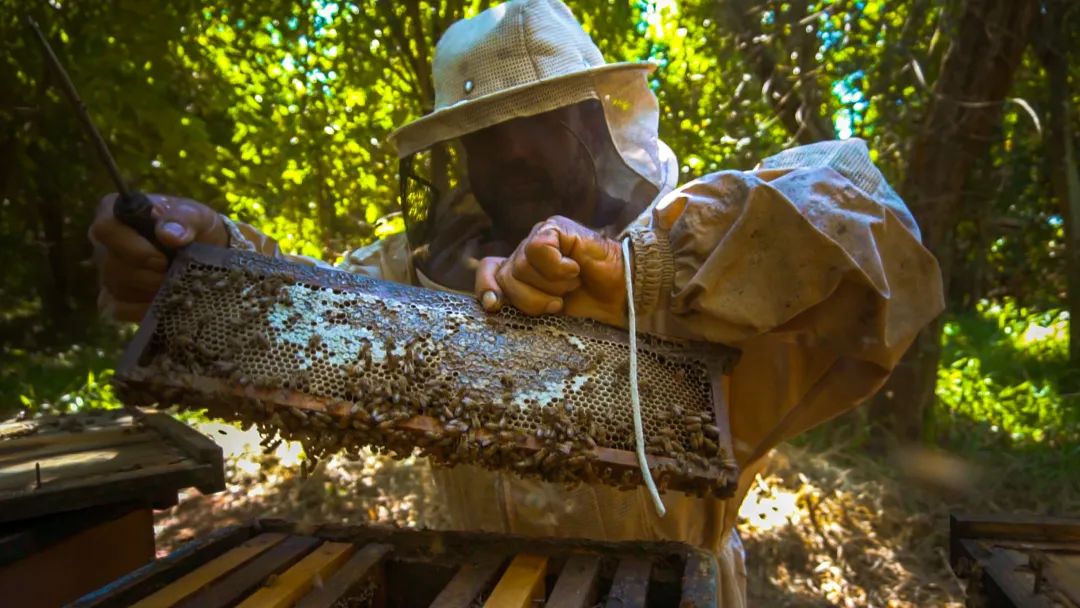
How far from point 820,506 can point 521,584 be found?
3.43 meters

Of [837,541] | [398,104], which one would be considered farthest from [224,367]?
[837,541]

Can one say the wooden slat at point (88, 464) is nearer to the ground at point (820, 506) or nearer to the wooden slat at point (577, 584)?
the wooden slat at point (577, 584)

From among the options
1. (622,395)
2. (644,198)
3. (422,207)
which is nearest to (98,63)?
(422,207)

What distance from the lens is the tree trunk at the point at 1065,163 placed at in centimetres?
525

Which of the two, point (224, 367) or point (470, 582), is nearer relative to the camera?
point (224, 367)

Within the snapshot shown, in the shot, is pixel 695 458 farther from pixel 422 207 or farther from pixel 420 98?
pixel 420 98

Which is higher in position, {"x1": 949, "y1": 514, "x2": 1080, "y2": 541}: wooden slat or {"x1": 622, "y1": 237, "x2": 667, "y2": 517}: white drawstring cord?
{"x1": 622, "y1": 237, "x2": 667, "y2": 517}: white drawstring cord

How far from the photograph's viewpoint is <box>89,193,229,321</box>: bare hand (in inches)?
54.9

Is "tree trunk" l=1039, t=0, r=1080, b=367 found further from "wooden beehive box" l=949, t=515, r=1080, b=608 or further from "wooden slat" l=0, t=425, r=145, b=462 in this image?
"wooden slat" l=0, t=425, r=145, b=462

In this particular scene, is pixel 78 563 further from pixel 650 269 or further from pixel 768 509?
pixel 768 509

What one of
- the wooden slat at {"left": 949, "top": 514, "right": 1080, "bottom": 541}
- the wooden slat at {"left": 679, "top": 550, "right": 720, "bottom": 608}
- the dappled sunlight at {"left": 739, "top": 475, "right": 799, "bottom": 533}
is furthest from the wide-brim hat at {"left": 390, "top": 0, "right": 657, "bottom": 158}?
the dappled sunlight at {"left": 739, "top": 475, "right": 799, "bottom": 533}

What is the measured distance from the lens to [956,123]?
4.11m

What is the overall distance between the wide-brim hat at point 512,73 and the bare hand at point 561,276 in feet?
1.59

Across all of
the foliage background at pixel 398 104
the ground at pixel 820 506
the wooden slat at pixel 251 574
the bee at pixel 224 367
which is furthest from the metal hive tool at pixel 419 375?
the ground at pixel 820 506
